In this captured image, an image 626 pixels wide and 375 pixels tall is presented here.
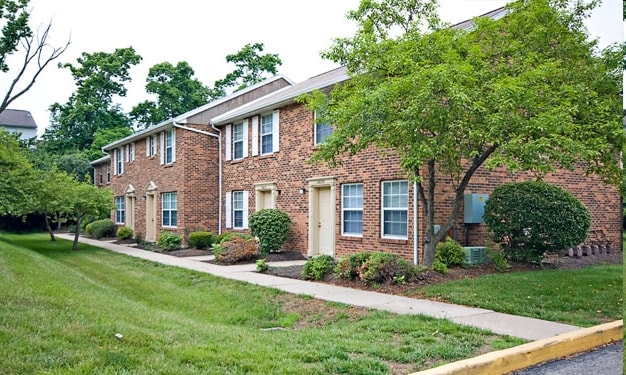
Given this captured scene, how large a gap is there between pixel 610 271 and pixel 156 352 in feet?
31.1

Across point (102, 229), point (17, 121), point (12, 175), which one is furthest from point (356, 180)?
point (102, 229)

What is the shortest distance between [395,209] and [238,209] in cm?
751

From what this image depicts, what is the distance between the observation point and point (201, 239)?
1788 cm

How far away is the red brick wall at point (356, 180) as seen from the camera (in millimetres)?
11922

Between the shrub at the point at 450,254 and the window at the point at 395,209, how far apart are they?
42.9 inches

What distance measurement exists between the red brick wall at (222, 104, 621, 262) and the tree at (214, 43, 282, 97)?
6.11 ft

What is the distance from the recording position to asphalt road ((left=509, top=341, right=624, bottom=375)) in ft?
16.4

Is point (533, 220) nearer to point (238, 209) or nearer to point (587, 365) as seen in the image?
point (587, 365)

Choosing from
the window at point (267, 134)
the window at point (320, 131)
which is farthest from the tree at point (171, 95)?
the window at point (320, 131)

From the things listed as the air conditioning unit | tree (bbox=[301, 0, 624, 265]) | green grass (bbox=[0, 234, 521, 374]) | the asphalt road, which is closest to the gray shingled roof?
green grass (bbox=[0, 234, 521, 374])

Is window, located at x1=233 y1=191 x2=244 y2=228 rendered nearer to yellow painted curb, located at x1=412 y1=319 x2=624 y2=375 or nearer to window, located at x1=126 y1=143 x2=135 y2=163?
window, located at x1=126 y1=143 x2=135 y2=163

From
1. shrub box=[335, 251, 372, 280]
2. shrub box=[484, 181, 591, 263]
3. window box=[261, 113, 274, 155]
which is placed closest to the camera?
shrub box=[335, 251, 372, 280]

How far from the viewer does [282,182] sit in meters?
16.0

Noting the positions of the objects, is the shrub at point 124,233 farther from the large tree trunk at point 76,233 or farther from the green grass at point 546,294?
the green grass at point 546,294
